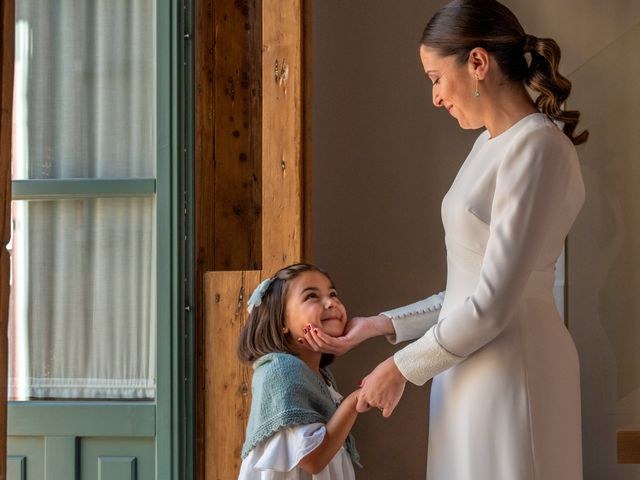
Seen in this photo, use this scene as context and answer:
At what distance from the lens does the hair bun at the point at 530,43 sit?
199 cm

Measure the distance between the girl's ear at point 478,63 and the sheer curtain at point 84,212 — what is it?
1256mm

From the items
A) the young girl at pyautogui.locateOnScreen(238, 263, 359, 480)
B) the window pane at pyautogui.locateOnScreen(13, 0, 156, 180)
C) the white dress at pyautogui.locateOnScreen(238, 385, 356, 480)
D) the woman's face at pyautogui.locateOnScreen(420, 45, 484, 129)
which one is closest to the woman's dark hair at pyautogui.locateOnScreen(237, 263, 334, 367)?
the young girl at pyautogui.locateOnScreen(238, 263, 359, 480)

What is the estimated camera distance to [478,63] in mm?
2008

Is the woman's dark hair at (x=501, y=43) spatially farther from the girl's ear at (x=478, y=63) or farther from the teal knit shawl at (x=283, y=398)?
the teal knit shawl at (x=283, y=398)

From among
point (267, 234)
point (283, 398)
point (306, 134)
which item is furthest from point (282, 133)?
point (283, 398)

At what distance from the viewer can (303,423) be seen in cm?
207

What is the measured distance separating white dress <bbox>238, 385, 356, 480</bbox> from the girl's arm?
2 cm

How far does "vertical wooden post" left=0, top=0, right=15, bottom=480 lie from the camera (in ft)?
8.41

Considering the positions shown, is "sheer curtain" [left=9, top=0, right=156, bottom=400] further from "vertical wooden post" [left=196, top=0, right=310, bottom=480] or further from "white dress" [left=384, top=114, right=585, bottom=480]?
"white dress" [left=384, top=114, right=585, bottom=480]

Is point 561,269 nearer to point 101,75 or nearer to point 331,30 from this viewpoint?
point 331,30

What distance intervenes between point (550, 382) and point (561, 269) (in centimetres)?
118

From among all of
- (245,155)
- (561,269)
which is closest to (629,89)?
(561,269)

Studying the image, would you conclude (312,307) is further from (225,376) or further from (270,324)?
(225,376)

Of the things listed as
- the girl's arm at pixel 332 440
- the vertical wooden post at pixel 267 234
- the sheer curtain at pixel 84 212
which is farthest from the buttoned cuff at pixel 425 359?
the sheer curtain at pixel 84 212
